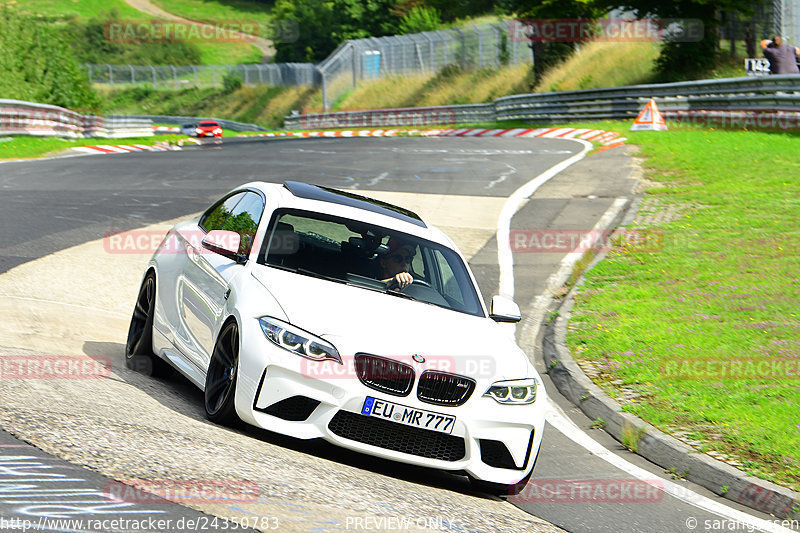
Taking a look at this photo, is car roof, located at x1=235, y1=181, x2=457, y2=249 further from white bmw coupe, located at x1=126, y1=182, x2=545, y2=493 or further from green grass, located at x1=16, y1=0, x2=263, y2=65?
green grass, located at x1=16, y1=0, x2=263, y2=65

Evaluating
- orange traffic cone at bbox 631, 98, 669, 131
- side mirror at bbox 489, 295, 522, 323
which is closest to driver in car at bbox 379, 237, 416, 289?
side mirror at bbox 489, 295, 522, 323

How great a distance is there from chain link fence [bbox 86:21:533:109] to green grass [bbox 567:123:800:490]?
37115mm

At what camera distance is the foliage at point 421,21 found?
2950 inches

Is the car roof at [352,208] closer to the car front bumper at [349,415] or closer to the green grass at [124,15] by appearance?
the car front bumper at [349,415]

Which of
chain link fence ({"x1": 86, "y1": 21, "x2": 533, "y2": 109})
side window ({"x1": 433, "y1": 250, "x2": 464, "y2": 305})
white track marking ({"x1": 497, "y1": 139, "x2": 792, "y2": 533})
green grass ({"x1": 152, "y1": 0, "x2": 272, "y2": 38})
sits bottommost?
white track marking ({"x1": 497, "y1": 139, "x2": 792, "y2": 533})

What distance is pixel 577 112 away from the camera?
1451 inches

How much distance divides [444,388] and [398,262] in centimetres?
152

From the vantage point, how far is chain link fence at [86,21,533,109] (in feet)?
182

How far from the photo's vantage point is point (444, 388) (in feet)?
20.2

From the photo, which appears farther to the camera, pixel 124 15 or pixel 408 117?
pixel 124 15

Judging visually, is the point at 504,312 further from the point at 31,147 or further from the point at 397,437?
the point at 31,147

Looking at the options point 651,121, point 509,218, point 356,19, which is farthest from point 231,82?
point 509,218

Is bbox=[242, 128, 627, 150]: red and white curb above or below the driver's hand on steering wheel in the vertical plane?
below

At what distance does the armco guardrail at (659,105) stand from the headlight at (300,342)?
71.4ft
